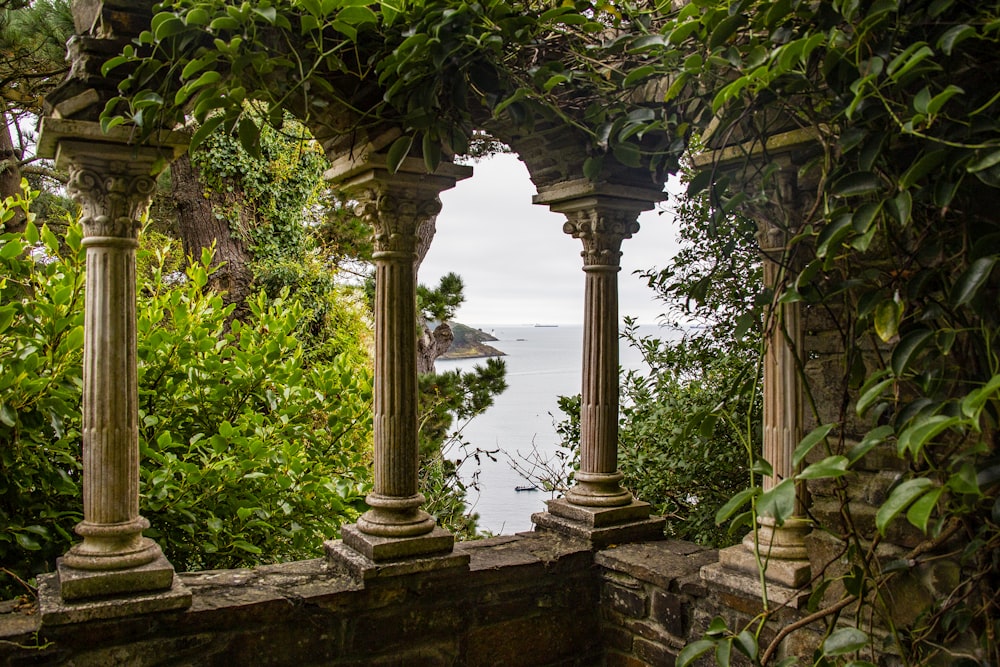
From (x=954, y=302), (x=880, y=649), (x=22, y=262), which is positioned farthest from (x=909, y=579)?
(x=22, y=262)

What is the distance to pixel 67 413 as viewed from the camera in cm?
284

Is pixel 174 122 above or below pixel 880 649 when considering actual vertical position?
above

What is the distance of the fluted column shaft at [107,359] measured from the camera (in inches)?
96.2

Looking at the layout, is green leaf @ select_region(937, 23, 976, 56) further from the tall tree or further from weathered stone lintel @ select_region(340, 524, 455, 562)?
the tall tree

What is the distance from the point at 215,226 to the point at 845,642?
23.7ft

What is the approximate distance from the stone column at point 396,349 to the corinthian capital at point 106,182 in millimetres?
785

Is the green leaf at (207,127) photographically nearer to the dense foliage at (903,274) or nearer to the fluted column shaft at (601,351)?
the dense foliage at (903,274)

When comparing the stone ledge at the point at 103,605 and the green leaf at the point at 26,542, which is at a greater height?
the green leaf at the point at 26,542

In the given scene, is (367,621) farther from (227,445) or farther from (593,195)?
(593,195)

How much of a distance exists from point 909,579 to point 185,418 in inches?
114

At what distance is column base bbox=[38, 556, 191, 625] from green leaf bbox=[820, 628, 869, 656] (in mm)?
1830

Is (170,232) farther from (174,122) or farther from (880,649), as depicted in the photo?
(880,649)

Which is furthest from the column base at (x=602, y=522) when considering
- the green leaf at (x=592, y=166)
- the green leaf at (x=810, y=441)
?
the green leaf at (x=810, y=441)

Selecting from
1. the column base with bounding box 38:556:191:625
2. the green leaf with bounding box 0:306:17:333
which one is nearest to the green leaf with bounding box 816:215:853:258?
the column base with bounding box 38:556:191:625
